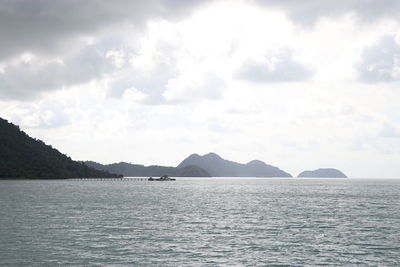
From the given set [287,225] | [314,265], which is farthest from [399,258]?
[287,225]

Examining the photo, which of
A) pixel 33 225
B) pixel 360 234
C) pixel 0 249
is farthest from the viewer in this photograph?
pixel 33 225

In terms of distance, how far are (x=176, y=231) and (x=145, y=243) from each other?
12.3m

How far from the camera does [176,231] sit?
216 feet

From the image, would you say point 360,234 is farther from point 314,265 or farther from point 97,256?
point 97,256

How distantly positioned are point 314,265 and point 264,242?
1350 cm

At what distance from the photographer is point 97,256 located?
148 ft

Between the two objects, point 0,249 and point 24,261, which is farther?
point 0,249

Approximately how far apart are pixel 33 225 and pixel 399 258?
5732 cm

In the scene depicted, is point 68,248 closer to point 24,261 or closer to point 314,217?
point 24,261

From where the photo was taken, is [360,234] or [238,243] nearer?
[238,243]

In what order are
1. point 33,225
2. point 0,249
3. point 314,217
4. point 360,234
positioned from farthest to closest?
point 314,217 → point 33,225 → point 360,234 → point 0,249

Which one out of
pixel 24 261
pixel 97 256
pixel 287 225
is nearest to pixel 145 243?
pixel 97 256

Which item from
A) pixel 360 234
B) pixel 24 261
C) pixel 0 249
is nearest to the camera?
pixel 24 261

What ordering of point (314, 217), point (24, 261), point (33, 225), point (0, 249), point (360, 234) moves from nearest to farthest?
point (24, 261) < point (0, 249) < point (360, 234) < point (33, 225) < point (314, 217)
